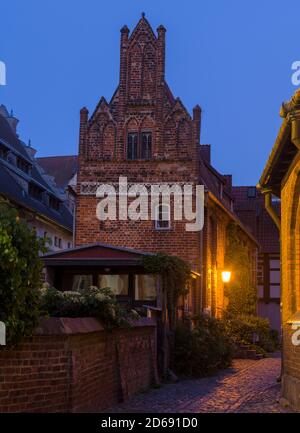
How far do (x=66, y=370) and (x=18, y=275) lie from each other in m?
2.14

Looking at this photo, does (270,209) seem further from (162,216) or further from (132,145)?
(132,145)

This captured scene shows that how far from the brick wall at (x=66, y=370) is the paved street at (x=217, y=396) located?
25.5 inches

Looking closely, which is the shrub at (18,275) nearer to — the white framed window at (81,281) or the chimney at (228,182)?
the white framed window at (81,281)

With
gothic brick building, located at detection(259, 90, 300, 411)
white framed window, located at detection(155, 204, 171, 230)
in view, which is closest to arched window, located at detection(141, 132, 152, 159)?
white framed window, located at detection(155, 204, 171, 230)

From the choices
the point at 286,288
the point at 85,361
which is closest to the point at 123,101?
the point at 286,288

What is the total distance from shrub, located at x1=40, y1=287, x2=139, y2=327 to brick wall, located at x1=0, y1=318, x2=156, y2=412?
30 cm

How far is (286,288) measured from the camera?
43.1ft

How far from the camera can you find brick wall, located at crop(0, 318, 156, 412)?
344 inches

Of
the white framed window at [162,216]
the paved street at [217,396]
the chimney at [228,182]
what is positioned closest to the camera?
the paved street at [217,396]

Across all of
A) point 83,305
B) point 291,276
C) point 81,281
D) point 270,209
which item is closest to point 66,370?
point 83,305

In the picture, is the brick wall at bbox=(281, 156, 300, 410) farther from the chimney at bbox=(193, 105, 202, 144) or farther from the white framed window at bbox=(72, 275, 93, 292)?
the chimney at bbox=(193, 105, 202, 144)

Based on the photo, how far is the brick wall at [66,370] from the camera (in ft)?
28.7

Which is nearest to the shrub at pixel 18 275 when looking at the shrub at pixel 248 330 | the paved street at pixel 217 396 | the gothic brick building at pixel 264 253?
the paved street at pixel 217 396
